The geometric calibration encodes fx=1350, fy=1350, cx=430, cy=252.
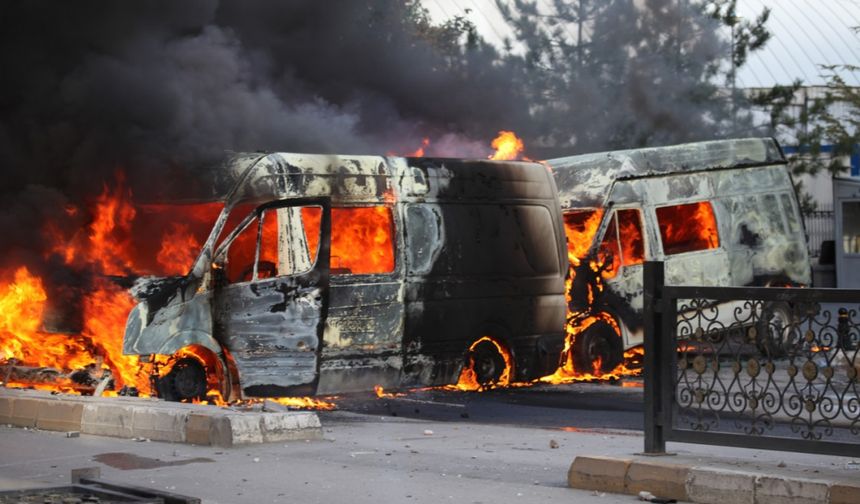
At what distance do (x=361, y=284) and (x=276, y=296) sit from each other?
3.27ft

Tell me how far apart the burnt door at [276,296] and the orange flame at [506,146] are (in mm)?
6996

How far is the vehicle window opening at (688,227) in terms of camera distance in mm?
17234

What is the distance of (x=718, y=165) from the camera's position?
682 inches

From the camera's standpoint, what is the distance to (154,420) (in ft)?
32.8

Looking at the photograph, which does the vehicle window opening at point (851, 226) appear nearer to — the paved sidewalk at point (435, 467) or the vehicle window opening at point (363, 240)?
the vehicle window opening at point (363, 240)

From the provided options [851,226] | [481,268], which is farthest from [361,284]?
[851,226]

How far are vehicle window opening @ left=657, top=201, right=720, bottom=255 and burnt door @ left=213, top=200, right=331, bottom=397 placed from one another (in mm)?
6036

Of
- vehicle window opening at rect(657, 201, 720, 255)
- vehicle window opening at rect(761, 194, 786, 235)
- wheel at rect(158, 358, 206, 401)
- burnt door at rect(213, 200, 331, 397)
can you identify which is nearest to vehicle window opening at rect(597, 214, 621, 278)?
vehicle window opening at rect(657, 201, 720, 255)

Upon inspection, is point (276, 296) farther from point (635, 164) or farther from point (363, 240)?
point (635, 164)

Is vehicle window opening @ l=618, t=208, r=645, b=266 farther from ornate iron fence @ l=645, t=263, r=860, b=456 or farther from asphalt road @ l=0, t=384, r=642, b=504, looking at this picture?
ornate iron fence @ l=645, t=263, r=860, b=456

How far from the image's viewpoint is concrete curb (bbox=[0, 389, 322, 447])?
9.62 metres

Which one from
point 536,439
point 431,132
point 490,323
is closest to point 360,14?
point 431,132

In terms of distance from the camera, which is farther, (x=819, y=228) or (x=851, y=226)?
(x=819, y=228)

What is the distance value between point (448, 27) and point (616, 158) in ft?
22.6
